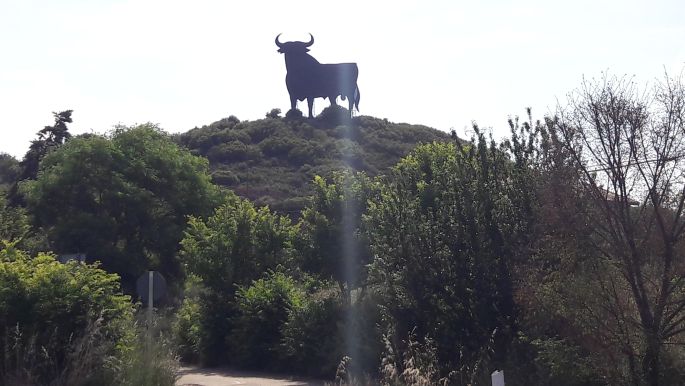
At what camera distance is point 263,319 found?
2264 centimetres

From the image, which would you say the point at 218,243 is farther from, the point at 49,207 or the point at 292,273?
the point at 49,207

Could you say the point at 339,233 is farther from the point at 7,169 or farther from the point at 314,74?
the point at 7,169

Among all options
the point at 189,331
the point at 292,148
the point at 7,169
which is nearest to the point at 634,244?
the point at 189,331

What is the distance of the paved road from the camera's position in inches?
773

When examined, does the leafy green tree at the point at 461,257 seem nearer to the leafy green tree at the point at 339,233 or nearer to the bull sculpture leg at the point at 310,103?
the leafy green tree at the point at 339,233

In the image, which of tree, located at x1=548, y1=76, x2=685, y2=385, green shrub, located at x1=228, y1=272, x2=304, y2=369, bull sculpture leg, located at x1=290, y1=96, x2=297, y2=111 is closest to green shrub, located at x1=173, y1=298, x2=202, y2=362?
green shrub, located at x1=228, y1=272, x2=304, y2=369

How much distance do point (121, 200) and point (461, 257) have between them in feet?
67.4

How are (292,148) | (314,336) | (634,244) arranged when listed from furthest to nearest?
(292,148) < (314,336) < (634,244)

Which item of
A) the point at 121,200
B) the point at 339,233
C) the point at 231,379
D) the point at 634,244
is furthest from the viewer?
the point at 121,200

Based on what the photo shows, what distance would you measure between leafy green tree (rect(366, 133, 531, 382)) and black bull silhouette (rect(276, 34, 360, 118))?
45138mm

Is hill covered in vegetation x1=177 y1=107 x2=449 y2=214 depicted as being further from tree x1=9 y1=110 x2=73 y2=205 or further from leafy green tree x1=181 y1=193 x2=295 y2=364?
leafy green tree x1=181 y1=193 x2=295 y2=364

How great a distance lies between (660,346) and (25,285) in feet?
31.3

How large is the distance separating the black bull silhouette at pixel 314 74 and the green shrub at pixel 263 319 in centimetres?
3833

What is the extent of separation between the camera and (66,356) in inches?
527
